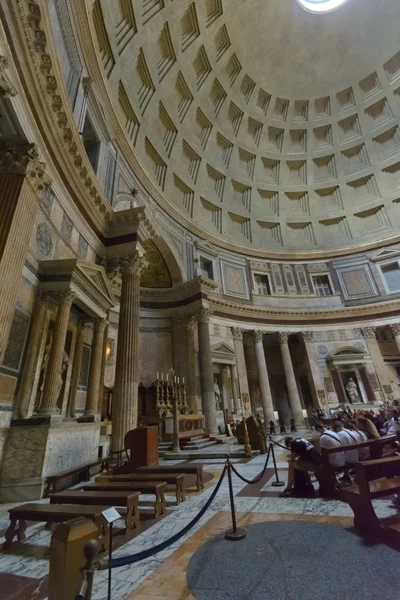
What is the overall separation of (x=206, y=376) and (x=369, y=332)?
45.8ft

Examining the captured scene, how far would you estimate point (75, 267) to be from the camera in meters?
7.00

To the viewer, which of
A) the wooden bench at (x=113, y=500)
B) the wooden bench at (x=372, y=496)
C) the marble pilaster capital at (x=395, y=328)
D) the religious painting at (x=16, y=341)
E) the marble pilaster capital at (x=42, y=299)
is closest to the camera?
the wooden bench at (x=372, y=496)

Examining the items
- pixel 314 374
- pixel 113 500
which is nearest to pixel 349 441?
pixel 113 500

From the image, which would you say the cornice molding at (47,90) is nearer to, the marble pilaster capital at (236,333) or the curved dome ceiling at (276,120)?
the curved dome ceiling at (276,120)

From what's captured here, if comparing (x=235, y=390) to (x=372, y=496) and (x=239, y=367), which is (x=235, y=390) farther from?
(x=372, y=496)

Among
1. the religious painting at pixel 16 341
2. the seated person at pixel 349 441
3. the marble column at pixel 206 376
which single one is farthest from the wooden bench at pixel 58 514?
the marble column at pixel 206 376

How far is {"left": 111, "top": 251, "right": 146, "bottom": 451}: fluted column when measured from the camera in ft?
27.1

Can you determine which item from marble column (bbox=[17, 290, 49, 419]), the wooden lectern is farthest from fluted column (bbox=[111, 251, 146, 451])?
marble column (bbox=[17, 290, 49, 419])

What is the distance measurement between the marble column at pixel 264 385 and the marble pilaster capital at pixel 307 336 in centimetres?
354

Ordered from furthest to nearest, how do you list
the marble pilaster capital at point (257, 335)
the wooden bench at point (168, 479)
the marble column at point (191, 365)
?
the marble pilaster capital at point (257, 335), the marble column at point (191, 365), the wooden bench at point (168, 479)

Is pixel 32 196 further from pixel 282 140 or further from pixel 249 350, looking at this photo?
pixel 282 140

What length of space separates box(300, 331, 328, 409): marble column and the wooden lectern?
16.4 meters

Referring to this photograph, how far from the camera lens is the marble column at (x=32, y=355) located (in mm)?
5922

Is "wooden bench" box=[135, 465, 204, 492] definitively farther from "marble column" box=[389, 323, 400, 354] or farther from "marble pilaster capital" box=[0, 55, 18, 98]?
"marble column" box=[389, 323, 400, 354]
